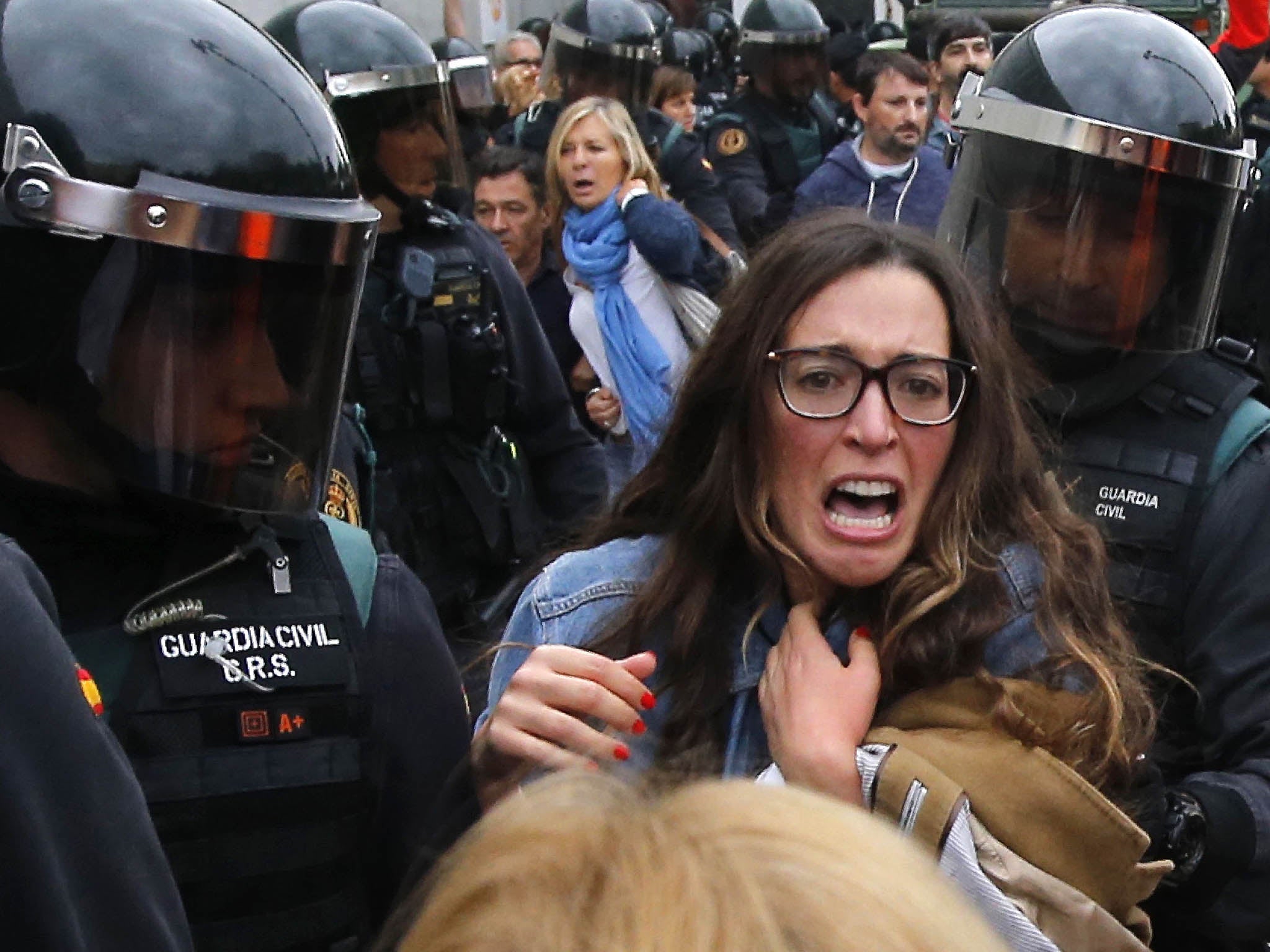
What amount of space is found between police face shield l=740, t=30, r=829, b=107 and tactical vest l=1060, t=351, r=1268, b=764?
6.43 m

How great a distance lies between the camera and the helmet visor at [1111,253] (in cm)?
267

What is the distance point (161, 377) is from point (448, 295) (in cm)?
199

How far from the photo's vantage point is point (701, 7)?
60.2 feet

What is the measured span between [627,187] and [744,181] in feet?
7.74

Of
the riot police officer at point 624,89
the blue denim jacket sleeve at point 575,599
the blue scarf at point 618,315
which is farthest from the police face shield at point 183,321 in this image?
the riot police officer at point 624,89

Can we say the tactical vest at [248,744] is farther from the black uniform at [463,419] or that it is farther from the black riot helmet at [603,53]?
the black riot helmet at [603,53]

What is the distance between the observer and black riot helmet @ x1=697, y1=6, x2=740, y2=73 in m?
15.5

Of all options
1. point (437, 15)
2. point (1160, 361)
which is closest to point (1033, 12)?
point (437, 15)

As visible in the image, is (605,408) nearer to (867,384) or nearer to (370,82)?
(370,82)

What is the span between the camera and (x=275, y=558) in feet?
6.86

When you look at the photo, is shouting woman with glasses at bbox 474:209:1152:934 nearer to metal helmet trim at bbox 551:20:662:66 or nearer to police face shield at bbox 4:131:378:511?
police face shield at bbox 4:131:378:511

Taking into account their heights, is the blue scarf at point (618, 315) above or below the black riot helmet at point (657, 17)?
below

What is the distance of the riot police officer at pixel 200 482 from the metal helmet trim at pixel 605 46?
5308 millimetres

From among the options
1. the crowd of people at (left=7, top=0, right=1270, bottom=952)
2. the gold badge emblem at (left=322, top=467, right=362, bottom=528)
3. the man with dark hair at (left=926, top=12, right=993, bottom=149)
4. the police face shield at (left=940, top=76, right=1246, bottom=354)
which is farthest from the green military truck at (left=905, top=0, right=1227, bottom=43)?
the crowd of people at (left=7, top=0, right=1270, bottom=952)
